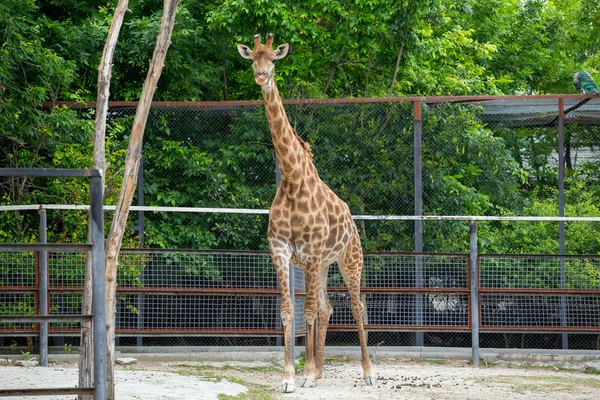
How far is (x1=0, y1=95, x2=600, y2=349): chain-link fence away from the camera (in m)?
10.2

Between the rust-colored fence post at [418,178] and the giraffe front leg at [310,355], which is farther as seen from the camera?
the rust-colored fence post at [418,178]

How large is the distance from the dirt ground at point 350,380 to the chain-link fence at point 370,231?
1.39 feet

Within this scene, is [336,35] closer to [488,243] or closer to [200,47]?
[200,47]

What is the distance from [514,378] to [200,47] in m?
7.13

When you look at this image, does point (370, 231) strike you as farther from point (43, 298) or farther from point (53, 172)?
point (53, 172)

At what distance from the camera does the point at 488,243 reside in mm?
12734

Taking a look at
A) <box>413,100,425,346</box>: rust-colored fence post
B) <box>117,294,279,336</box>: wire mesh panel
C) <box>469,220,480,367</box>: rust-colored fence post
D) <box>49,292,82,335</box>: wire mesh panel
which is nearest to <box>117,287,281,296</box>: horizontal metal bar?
<box>117,294,279,336</box>: wire mesh panel

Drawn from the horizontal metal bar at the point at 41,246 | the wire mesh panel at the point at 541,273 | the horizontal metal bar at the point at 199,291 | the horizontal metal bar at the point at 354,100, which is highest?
the horizontal metal bar at the point at 354,100

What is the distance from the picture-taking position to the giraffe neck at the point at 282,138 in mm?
8211

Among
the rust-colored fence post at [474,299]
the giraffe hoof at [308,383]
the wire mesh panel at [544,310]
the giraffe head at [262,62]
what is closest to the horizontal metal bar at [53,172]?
the giraffe head at [262,62]

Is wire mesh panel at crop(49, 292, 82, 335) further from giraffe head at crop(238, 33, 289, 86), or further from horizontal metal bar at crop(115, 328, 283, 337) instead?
giraffe head at crop(238, 33, 289, 86)

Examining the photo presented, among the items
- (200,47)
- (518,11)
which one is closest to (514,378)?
(200,47)

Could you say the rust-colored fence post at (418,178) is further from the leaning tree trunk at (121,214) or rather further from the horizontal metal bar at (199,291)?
the leaning tree trunk at (121,214)

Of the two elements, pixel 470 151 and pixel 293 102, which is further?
pixel 470 151
